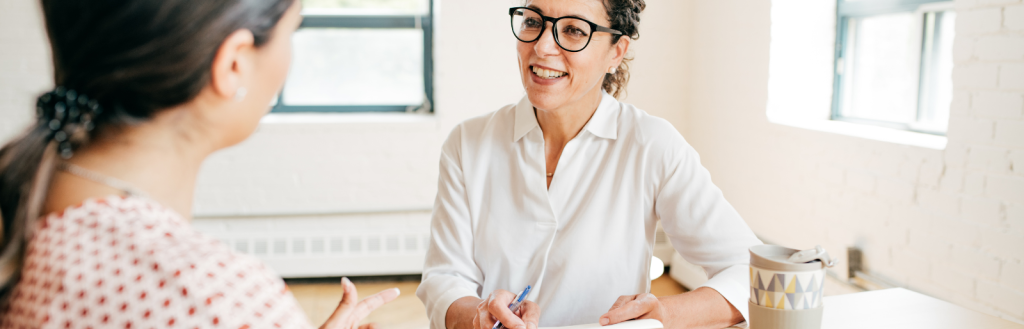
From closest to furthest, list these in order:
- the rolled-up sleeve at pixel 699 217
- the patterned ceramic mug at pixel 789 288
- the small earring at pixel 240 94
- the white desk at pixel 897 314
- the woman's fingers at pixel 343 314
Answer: the small earring at pixel 240 94, the woman's fingers at pixel 343 314, the patterned ceramic mug at pixel 789 288, the white desk at pixel 897 314, the rolled-up sleeve at pixel 699 217

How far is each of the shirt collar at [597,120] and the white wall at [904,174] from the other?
116 centimetres

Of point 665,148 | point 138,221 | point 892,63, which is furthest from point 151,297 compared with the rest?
point 892,63

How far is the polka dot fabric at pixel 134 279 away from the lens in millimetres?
533

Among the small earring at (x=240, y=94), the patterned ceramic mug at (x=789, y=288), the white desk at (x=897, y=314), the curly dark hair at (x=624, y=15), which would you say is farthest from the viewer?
the curly dark hair at (x=624, y=15)

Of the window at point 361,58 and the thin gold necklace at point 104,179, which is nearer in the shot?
the thin gold necklace at point 104,179

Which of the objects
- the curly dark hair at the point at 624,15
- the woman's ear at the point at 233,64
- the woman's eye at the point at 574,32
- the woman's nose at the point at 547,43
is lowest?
the woman's ear at the point at 233,64

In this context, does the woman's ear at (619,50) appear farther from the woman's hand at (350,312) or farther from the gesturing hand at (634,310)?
the woman's hand at (350,312)

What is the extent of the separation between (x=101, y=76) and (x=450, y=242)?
3.09ft

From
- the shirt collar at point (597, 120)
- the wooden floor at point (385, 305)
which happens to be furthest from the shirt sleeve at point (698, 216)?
the wooden floor at point (385, 305)

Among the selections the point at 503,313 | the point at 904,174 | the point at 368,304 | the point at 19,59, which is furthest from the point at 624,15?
the point at 19,59

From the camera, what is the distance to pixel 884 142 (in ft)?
7.82

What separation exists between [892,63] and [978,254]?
89 centimetres

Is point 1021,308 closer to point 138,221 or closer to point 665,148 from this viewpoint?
point 665,148

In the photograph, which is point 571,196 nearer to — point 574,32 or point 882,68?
point 574,32
